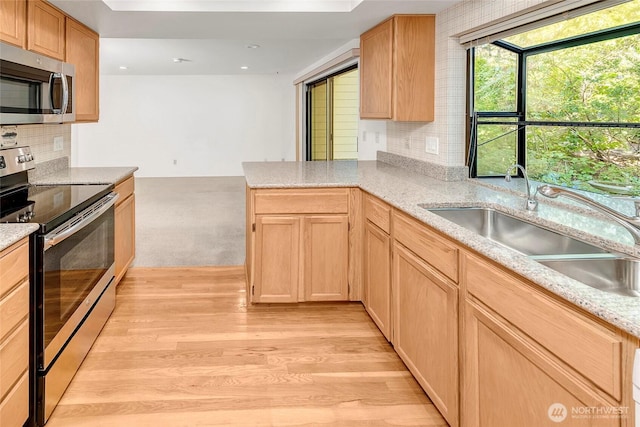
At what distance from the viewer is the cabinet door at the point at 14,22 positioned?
251 cm

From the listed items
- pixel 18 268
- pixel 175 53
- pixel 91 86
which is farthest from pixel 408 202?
pixel 175 53

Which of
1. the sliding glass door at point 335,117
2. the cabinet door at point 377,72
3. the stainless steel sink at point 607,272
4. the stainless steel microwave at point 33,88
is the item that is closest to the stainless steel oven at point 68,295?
the stainless steel microwave at point 33,88

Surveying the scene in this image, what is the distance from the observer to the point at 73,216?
245cm

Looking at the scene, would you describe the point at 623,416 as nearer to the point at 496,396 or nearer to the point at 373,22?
the point at 496,396

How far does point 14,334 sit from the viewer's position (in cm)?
184

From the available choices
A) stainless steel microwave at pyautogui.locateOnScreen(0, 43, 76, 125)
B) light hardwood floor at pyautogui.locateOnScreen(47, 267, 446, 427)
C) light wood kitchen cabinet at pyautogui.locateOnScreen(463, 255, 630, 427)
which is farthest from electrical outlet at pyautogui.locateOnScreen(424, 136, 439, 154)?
stainless steel microwave at pyautogui.locateOnScreen(0, 43, 76, 125)

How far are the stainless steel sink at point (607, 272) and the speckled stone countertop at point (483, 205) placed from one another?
0.05 metres

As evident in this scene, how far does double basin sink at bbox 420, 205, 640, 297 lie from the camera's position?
63.3 inches

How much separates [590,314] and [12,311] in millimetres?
1739

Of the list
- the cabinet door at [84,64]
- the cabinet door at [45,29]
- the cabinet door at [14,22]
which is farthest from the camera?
the cabinet door at [84,64]

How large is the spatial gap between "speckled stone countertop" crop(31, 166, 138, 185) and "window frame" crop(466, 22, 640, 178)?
88.7 inches

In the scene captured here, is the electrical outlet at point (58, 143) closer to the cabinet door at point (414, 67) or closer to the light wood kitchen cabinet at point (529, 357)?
the cabinet door at point (414, 67)

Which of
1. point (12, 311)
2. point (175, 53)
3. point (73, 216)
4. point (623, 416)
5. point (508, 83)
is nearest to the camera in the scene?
point (623, 416)

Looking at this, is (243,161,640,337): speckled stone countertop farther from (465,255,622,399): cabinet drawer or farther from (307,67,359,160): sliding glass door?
(307,67,359,160): sliding glass door
